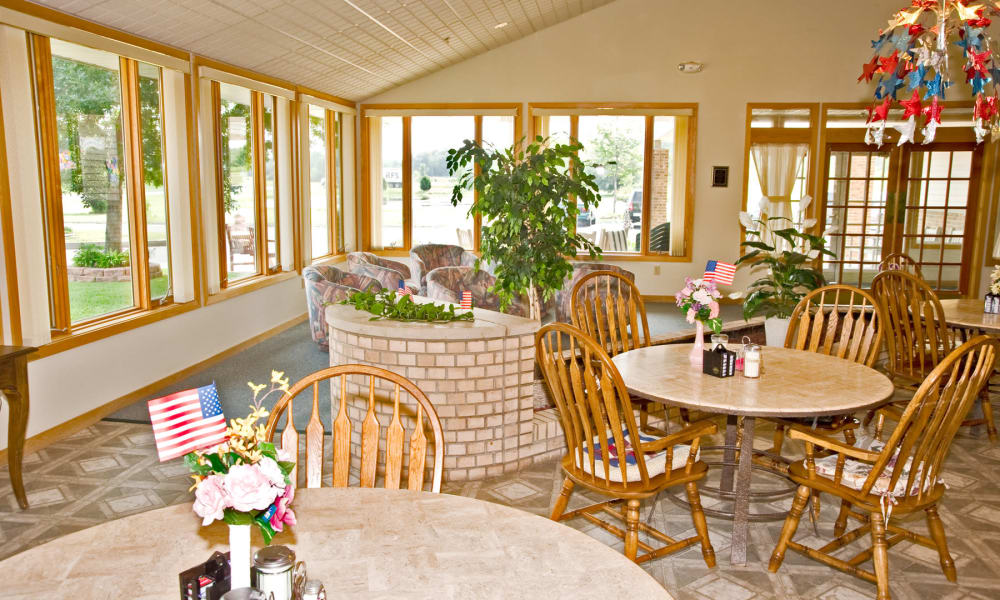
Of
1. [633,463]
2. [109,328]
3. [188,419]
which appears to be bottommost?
[633,463]

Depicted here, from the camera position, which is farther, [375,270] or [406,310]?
[375,270]

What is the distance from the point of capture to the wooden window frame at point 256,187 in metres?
6.36

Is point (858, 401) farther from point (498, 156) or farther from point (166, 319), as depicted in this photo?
point (166, 319)

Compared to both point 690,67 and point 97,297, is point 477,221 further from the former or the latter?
point 97,297

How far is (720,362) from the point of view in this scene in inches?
120

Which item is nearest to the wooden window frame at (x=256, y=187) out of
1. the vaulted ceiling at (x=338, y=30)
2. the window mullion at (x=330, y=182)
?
the vaulted ceiling at (x=338, y=30)

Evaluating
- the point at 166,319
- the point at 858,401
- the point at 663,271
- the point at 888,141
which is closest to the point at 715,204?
the point at 663,271

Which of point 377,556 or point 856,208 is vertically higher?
point 856,208

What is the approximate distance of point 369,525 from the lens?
168cm

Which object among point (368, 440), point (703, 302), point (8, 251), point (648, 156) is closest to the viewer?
point (368, 440)

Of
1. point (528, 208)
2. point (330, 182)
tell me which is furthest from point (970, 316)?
point (330, 182)

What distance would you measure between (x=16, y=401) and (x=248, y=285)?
11.6ft

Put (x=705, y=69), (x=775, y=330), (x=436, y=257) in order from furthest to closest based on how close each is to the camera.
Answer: (x=705, y=69) < (x=436, y=257) < (x=775, y=330)

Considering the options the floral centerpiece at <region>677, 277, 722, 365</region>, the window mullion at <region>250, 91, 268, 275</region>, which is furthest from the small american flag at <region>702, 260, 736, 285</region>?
the window mullion at <region>250, 91, 268, 275</region>
